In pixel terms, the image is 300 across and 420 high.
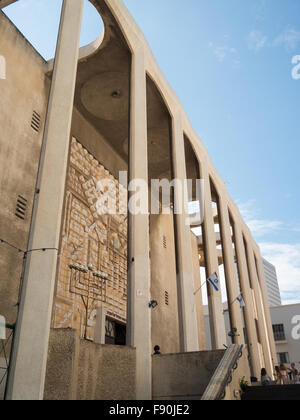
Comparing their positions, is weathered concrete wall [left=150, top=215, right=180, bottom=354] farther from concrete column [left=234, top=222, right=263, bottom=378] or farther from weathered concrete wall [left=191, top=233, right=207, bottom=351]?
concrete column [left=234, top=222, right=263, bottom=378]

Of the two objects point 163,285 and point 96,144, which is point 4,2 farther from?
point 163,285

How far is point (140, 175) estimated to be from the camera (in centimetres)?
1201

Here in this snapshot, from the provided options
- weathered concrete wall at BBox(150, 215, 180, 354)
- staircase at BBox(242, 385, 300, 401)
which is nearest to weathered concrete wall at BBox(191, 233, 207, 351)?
weathered concrete wall at BBox(150, 215, 180, 354)

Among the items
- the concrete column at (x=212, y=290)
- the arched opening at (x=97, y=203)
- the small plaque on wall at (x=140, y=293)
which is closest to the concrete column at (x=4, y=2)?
the arched opening at (x=97, y=203)

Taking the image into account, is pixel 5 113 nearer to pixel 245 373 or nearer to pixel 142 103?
pixel 142 103

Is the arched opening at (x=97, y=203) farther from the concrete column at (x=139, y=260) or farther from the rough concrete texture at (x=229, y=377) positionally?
the rough concrete texture at (x=229, y=377)

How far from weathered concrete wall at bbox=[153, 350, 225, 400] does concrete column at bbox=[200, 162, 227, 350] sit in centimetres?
720

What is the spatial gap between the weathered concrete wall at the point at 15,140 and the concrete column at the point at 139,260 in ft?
11.4

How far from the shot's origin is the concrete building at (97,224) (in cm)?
741

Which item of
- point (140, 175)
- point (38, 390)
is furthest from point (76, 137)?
point (38, 390)

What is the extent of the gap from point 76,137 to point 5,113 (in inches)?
174

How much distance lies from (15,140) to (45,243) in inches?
247

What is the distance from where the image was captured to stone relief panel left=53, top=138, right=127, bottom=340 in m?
13.7

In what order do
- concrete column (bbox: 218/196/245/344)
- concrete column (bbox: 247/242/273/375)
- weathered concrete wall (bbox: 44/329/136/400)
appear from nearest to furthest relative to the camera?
weathered concrete wall (bbox: 44/329/136/400) < concrete column (bbox: 218/196/245/344) < concrete column (bbox: 247/242/273/375)
